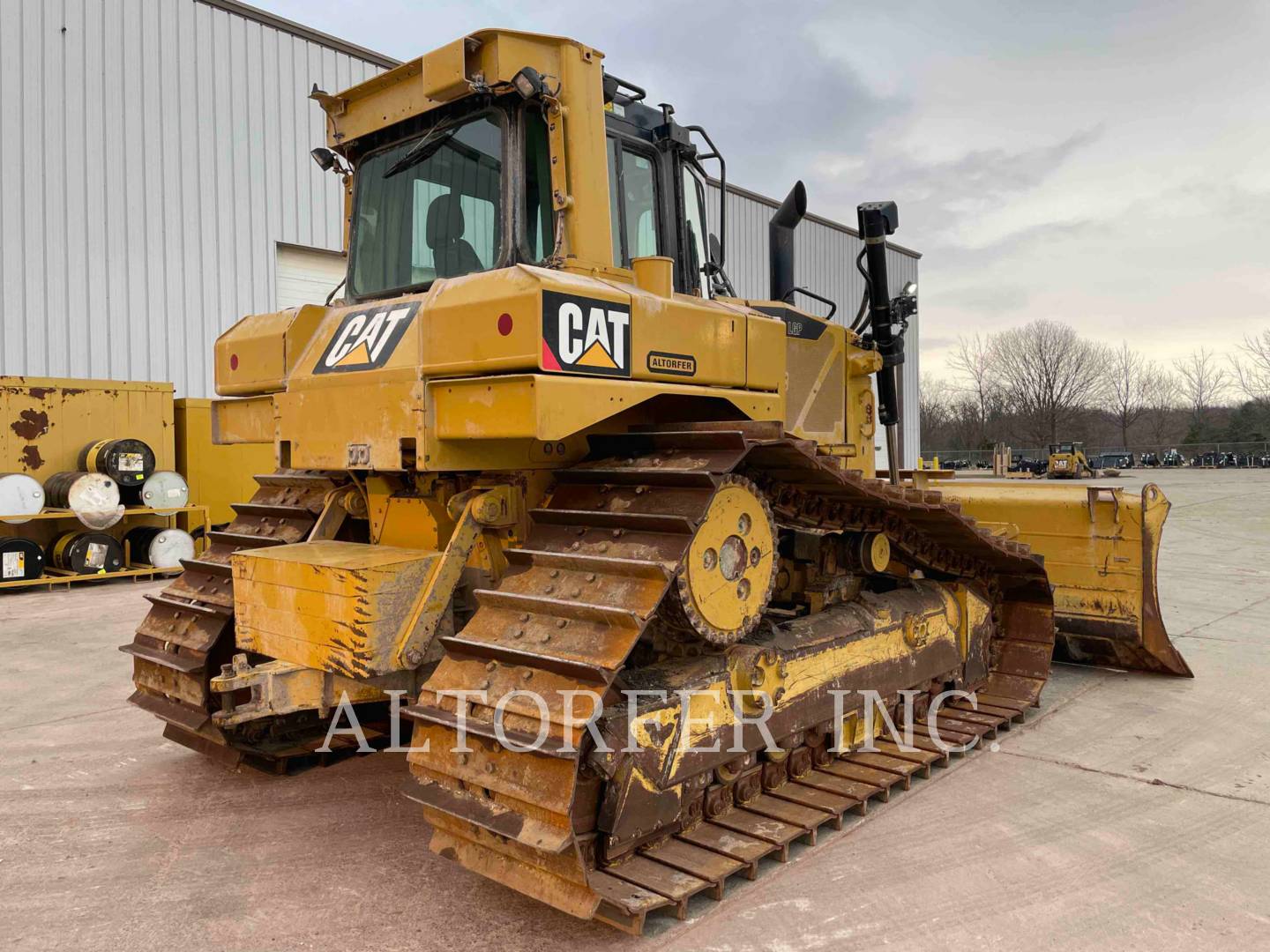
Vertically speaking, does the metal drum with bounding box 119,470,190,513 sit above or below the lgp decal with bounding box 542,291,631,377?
below

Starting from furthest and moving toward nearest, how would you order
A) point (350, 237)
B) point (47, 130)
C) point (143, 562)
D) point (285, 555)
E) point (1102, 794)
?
point (47, 130), point (143, 562), point (350, 237), point (1102, 794), point (285, 555)

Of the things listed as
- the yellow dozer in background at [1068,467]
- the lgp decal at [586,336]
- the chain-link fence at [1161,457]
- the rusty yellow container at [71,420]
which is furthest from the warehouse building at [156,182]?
the chain-link fence at [1161,457]

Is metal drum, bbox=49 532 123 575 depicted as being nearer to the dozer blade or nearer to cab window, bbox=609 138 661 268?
cab window, bbox=609 138 661 268

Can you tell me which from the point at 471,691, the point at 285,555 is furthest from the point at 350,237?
the point at 471,691

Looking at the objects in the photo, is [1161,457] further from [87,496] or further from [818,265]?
[87,496]

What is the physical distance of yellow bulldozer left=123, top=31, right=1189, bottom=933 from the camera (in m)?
3.24

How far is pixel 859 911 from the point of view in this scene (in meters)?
3.33

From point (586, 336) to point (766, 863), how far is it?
2.14 m

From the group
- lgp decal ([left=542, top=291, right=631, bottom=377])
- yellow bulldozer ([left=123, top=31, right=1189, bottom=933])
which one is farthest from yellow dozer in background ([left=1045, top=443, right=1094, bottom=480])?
lgp decal ([left=542, top=291, right=631, bottom=377])

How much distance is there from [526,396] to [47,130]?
13.0 m

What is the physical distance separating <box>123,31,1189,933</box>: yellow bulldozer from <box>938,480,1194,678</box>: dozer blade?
5.01ft

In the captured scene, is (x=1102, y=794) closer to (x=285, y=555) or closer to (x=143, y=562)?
(x=285, y=555)

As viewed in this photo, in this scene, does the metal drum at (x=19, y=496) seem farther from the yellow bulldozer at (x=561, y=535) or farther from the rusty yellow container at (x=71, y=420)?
the yellow bulldozer at (x=561, y=535)

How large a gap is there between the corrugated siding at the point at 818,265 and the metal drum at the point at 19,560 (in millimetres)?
12628
